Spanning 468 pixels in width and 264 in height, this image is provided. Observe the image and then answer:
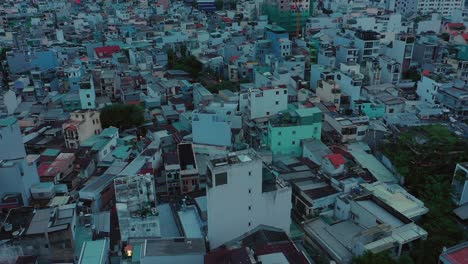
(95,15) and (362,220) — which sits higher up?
(95,15)

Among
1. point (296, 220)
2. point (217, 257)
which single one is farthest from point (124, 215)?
point (296, 220)

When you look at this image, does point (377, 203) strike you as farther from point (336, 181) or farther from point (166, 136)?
point (166, 136)

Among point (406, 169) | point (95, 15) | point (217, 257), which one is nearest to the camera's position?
point (217, 257)

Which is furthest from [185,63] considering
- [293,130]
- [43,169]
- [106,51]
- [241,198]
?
[241,198]

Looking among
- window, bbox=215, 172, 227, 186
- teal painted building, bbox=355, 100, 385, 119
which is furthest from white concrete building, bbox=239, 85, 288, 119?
window, bbox=215, 172, 227, 186

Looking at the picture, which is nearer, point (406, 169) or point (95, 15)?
point (406, 169)

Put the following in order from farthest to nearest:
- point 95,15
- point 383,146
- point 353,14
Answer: point 95,15, point 353,14, point 383,146

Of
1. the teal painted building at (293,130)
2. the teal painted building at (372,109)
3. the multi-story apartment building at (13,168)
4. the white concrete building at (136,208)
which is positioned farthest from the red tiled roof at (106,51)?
the white concrete building at (136,208)
